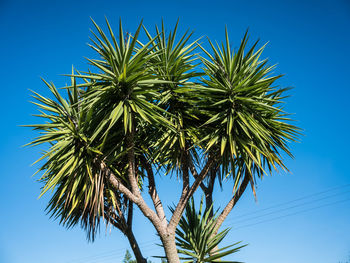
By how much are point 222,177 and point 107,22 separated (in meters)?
3.75

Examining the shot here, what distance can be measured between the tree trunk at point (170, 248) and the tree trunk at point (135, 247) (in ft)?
3.58

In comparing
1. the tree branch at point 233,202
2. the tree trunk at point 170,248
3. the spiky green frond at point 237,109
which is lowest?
the tree trunk at point 170,248

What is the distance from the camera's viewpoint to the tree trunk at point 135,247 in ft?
21.4

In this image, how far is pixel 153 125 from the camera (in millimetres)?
6164

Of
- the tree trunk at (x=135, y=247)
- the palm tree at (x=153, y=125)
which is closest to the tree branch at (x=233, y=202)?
the palm tree at (x=153, y=125)

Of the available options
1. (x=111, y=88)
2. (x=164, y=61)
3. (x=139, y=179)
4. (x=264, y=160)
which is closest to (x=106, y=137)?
(x=111, y=88)

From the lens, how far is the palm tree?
5664 mm

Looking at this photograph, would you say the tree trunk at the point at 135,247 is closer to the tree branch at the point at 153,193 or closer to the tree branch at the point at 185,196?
the tree branch at the point at 153,193

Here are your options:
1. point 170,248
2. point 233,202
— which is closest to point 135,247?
point 170,248

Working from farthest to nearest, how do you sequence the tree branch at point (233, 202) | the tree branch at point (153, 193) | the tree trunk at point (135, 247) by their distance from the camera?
the tree trunk at point (135, 247)
the tree branch at point (233, 202)
the tree branch at point (153, 193)

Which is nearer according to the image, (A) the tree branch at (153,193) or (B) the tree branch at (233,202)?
(A) the tree branch at (153,193)

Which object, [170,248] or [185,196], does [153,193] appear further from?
[170,248]

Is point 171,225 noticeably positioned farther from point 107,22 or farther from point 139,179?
point 107,22

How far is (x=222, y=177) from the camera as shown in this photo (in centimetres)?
689
